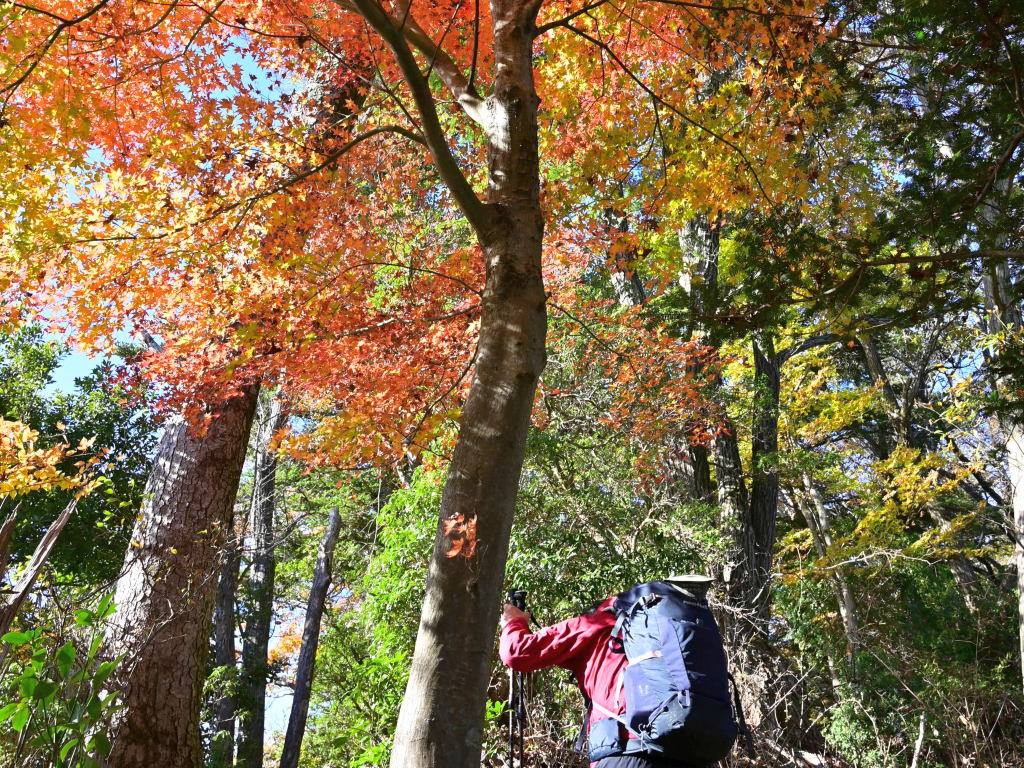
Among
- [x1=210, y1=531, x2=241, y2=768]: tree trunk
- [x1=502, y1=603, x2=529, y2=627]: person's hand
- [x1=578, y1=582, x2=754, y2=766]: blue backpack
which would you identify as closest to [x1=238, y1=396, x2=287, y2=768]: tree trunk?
[x1=210, y1=531, x2=241, y2=768]: tree trunk

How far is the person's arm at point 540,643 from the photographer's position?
2.89 metres

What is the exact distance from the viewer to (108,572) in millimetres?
9711

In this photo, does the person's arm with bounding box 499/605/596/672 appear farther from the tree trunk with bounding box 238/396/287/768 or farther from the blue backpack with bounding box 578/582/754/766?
the tree trunk with bounding box 238/396/287/768

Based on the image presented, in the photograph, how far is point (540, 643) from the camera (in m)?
2.95

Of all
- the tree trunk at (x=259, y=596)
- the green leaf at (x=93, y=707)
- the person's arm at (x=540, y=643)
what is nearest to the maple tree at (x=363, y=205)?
the person's arm at (x=540, y=643)

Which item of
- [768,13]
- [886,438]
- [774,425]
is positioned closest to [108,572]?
[774,425]

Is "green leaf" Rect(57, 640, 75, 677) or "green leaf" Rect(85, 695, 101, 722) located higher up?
"green leaf" Rect(57, 640, 75, 677)

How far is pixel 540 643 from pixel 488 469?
2.85 ft

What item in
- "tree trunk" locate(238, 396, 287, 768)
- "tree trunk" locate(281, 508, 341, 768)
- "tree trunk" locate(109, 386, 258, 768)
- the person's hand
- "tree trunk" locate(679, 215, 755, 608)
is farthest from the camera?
"tree trunk" locate(238, 396, 287, 768)

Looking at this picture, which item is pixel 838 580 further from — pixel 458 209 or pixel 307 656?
pixel 458 209

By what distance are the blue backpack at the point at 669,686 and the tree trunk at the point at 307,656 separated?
8469 mm

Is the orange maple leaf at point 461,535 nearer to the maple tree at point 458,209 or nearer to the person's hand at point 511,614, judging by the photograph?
the maple tree at point 458,209

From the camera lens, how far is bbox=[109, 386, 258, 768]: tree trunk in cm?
409

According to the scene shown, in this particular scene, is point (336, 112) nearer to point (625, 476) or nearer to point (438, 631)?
point (625, 476)
